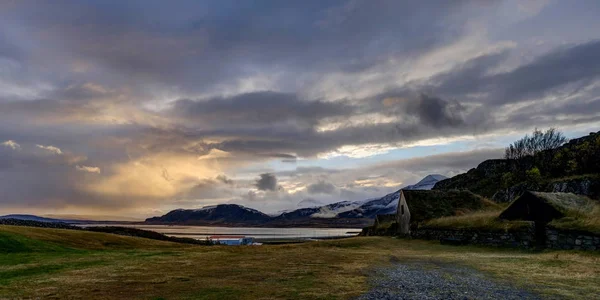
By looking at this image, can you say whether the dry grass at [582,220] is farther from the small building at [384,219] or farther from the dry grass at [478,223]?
the small building at [384,219]

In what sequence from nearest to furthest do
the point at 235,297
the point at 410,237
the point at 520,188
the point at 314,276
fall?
the point at 235,297
the point at 314,276
the point at 410,237
the point at 520,188

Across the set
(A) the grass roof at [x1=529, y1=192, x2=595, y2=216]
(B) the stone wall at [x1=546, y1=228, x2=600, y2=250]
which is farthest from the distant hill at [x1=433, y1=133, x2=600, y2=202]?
(B) the stone wall at [x1=546, y1=228, x2=600, y2=250]

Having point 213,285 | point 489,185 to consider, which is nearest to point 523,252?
point 213,285

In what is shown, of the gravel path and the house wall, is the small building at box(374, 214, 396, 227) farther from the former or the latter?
the gravel path

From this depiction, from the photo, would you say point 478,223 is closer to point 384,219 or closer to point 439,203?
point 439,203

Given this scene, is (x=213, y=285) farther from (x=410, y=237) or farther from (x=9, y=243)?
(x=410, y=237)

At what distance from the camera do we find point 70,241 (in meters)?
37.7

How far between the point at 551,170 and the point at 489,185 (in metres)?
40.2

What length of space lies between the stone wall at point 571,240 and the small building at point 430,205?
61.4 feet

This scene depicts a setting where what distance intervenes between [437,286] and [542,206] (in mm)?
25095

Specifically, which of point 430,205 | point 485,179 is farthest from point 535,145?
point 430,205

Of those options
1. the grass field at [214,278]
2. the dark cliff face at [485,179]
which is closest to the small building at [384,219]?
the grass field at [214,278]

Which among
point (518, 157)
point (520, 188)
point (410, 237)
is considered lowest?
point (410, 237)

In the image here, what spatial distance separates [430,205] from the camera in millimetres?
52969
